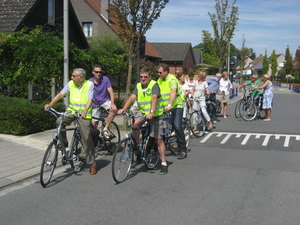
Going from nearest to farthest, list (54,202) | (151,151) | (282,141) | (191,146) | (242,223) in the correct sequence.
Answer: (242,223)
(54,202)
(151,151)
(191,146)
(282,141)

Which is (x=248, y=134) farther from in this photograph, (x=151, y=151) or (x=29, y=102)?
(x=29, y=102)

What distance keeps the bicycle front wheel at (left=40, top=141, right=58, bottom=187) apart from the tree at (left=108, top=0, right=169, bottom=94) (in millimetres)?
5746

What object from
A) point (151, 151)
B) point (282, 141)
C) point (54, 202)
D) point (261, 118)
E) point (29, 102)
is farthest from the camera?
point (261, 118)

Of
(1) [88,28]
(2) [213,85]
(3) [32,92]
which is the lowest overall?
(3) [32,92]

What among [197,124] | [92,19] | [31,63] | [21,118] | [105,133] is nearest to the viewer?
[105,133]

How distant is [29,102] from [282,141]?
6.99 metres

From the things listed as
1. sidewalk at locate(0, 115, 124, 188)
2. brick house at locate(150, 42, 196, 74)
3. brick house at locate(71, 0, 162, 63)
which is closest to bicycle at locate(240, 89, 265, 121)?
sidewalk at locate(0, 115, 124, 188)

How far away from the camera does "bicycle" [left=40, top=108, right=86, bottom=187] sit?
564 cm

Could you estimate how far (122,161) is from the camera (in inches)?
232

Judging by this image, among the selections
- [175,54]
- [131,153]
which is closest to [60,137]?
[131,153]

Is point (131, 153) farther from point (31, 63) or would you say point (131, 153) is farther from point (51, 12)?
point (51, 12)

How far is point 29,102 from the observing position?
33.9 feet

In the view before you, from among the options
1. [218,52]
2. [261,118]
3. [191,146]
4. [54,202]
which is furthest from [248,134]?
[218,52]

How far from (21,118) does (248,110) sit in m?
8.37
